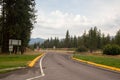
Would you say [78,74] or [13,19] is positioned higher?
[13,19]

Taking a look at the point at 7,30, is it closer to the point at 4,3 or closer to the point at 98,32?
the point at 4,3

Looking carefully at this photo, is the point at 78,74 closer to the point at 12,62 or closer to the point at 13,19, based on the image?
the point at 12,62

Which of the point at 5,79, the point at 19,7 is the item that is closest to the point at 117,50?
the point at 19,7

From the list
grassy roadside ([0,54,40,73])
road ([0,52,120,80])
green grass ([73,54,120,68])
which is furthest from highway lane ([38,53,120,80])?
green grass ([73,54,120,68])

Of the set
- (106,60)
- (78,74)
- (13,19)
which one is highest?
(13,19)

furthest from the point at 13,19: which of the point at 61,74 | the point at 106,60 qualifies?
the point at 61,74

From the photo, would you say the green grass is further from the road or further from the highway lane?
the road

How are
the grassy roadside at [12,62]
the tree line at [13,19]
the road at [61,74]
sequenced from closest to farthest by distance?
the road at [61,74] → the grassy roadside at [12,62] → the tree line at [13,19]

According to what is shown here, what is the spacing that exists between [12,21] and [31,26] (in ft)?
19.1

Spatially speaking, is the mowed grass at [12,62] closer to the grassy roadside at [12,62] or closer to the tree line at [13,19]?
the grassy roadside at [12,62]

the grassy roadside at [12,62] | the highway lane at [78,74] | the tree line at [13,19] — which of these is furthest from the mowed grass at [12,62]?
the tree line at [13,19]

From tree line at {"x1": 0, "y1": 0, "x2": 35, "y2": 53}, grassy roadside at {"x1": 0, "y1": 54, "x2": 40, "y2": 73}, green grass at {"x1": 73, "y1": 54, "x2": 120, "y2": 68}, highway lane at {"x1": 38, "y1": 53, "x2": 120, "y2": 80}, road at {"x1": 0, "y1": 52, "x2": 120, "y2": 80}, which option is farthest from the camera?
tree line at {"x1": 0, "y1": 0, "x2": 35, "y2": 53}

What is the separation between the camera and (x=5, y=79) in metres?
15.6

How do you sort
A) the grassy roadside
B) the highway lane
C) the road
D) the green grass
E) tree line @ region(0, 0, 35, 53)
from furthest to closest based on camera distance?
tree line @ region(0, 0, 35, 53), the green grass, the grassy roadside, the highway lane, the road
